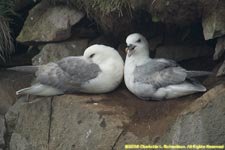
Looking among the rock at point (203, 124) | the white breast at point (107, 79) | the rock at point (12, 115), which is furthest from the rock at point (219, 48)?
the rock at point (12, 115)

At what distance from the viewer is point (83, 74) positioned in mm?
5535

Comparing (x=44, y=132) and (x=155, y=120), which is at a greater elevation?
(x=155, y=120)

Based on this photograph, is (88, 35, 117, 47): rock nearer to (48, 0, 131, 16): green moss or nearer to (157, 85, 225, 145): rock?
(48, 0, 131, 16): green moss

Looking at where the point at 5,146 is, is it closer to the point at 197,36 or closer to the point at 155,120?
the point at 155,120

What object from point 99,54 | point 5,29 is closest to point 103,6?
point 99,54

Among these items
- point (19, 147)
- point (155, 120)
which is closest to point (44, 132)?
point (19, 147)

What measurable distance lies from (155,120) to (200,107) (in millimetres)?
482

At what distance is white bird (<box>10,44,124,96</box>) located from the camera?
5.54 metres

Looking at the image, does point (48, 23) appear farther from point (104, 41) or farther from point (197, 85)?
point (197, 85)

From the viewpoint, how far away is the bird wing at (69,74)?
5535 millimetres

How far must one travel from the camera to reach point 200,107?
4.80m

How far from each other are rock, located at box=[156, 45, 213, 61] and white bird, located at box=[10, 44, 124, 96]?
48 cm

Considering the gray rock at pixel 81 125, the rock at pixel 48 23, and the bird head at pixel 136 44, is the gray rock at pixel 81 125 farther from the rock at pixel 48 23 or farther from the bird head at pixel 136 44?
the rock at pixel 48 23

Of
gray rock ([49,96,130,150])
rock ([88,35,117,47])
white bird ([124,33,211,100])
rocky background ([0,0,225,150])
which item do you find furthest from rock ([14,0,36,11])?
white bird ([124,33,211,100])
